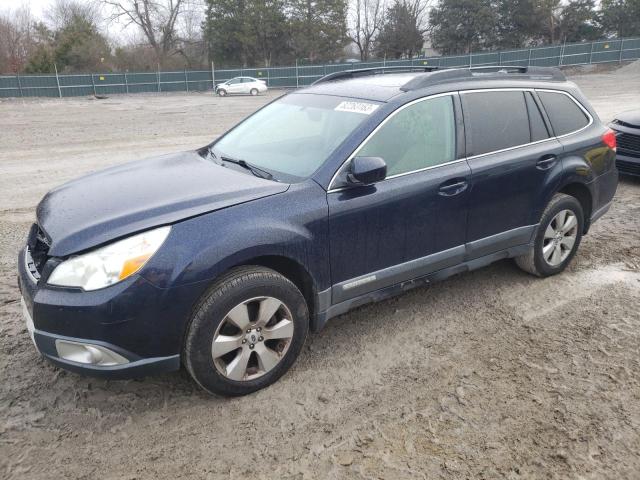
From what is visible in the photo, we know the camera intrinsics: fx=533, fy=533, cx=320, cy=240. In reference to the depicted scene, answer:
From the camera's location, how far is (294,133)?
3.95m

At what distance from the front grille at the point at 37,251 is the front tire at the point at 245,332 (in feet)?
3.04

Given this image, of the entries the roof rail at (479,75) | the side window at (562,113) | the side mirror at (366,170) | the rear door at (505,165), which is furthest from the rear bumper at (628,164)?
the side mirror at (366,170)

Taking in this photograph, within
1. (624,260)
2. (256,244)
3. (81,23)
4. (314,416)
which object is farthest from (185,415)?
(81,23)

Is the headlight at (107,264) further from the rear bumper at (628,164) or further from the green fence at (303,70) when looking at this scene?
the green fence at (303,70)

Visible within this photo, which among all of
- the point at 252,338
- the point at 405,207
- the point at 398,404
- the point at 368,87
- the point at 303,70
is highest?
the point at 303,70

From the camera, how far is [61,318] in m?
2.69

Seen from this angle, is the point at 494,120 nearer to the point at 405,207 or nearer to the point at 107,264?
the point at 405,207

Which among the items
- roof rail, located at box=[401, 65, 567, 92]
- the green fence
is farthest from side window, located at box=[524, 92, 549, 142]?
the green fence

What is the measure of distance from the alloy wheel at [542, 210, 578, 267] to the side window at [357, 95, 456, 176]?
135 centimetres

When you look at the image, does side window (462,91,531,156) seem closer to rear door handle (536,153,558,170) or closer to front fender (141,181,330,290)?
rear door handle (536,153,558,170)

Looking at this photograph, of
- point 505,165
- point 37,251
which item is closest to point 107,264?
point 37,251

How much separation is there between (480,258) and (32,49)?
50.0m

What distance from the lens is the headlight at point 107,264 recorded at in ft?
8.79

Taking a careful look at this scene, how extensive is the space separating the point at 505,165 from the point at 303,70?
38.1 m
